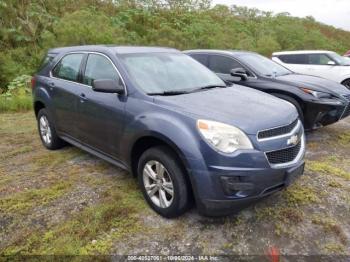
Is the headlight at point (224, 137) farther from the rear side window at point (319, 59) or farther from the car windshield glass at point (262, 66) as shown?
the rear side window at point (319, 59)

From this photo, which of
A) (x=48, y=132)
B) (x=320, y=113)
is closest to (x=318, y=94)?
(x=320, y=113)

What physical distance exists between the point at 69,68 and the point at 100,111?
124 cm

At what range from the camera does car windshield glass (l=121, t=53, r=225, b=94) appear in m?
3.84

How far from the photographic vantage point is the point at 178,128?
3.19 meters

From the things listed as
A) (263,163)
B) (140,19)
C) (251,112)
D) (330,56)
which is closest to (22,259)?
(263,163)

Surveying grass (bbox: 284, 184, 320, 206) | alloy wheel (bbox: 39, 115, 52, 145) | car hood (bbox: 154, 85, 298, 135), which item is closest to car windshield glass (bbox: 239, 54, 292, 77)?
car hood (bbox: 154, 85, 298, 135)

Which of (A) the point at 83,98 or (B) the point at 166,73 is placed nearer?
(B) the point at 166,73

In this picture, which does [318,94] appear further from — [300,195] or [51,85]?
[51,85]

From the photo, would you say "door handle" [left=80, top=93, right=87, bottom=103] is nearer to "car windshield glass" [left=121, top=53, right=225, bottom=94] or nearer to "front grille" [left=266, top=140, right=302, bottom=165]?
"car windshield glass" [left=121, top=53, right=225, bottom=94]

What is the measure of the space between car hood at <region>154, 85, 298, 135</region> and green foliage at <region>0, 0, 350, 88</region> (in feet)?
31.1

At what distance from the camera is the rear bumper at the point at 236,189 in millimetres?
2998

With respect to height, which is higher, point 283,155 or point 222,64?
point 222,64

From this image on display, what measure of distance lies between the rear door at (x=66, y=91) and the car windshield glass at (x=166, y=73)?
974 millimetres

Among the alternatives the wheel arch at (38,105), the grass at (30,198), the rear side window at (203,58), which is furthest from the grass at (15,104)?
the grass at (30,198)
